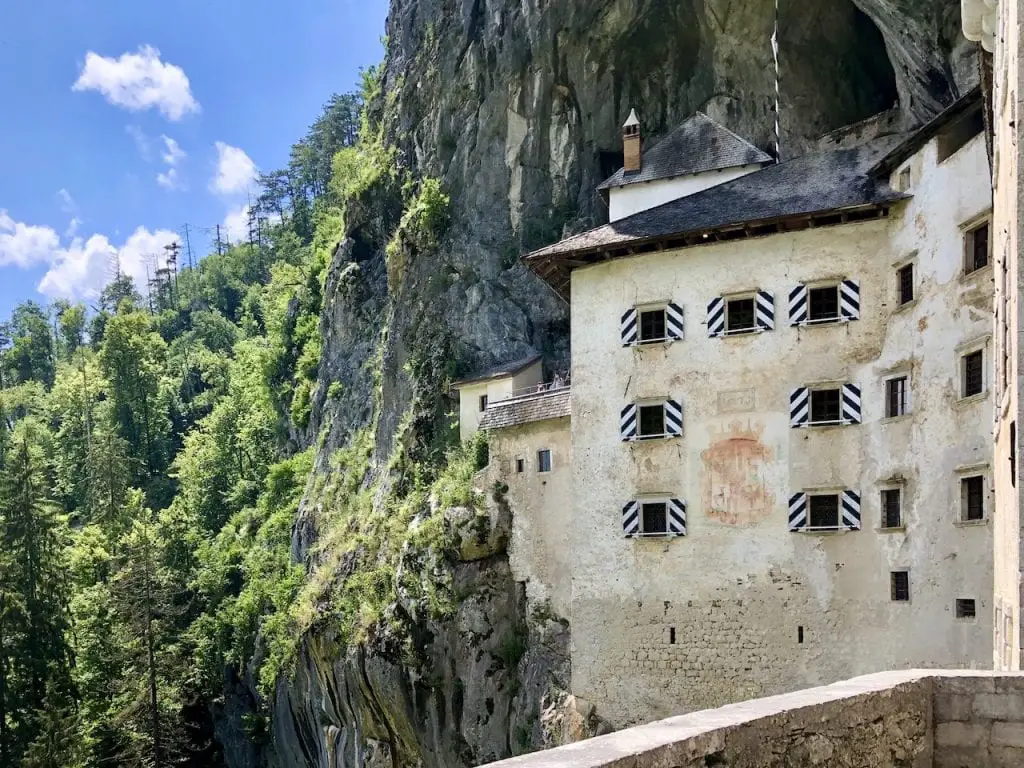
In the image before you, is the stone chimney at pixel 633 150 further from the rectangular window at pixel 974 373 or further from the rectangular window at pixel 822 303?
the rectangular window at pixel 974 373

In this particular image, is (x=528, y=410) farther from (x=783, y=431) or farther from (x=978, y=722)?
(x=978, y=722)

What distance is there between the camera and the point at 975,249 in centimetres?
1984

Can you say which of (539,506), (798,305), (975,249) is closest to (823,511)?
(798,305)

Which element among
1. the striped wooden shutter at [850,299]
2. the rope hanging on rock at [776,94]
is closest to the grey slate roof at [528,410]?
the striped wooden shutter at [850,299]

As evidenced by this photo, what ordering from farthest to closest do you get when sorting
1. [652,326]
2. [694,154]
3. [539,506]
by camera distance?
1. [694,154]
2. [539,506]
3. [652,326]

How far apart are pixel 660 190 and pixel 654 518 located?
10.5 meters

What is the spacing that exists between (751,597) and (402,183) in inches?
1117

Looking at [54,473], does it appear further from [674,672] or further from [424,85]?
[674,672]

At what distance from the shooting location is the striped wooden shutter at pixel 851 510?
2186 cm

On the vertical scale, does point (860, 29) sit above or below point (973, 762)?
above

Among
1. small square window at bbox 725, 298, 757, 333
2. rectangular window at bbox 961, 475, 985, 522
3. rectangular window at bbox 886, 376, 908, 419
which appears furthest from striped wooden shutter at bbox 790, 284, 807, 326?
rectangular window at bbox 961, 475, 985, 522

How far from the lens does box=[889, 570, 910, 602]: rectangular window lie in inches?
826

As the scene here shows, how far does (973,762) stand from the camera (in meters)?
7.14

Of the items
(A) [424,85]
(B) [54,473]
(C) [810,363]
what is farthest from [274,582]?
(B) [54,473]
